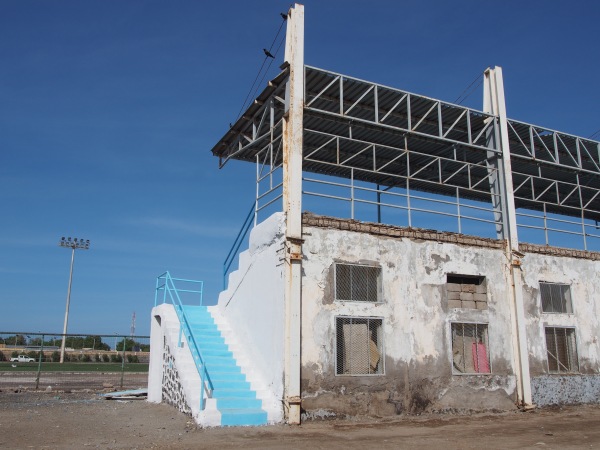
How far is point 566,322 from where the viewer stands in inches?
567

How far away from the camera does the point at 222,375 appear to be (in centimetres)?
1120

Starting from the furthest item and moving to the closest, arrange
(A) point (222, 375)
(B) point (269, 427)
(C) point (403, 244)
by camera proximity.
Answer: (C) point (403, 244) → (A) point (222, 375) → (B) point (269, 427)

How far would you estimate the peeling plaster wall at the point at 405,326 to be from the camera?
35.9 ft

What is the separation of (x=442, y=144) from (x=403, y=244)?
4.74 metres

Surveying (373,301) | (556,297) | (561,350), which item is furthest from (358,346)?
(556,297)

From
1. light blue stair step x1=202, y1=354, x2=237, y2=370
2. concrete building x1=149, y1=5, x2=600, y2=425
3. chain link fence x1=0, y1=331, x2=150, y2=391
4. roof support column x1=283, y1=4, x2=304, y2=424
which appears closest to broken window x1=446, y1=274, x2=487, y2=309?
concrete building x1=149, y1=5, x2=600, y2=425

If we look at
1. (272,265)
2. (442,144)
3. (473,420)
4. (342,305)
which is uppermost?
(442,144)

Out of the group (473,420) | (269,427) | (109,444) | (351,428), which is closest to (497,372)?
(473,420)

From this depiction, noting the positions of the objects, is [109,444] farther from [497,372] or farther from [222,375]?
[497,372]

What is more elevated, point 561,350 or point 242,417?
point 561,350

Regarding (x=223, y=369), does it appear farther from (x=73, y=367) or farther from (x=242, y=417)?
(x=73, y=367)

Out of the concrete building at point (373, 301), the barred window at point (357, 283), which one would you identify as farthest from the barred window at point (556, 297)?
the barred window at point (357, 283)

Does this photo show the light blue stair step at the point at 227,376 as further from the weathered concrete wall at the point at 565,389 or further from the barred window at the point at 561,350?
the barred window at the point at 561,350

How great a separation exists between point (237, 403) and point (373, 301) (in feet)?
12.4
